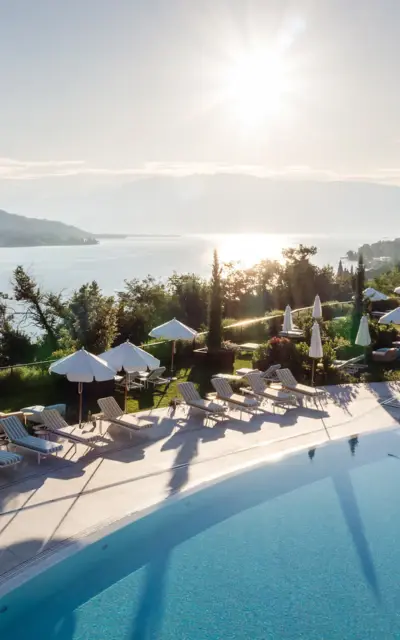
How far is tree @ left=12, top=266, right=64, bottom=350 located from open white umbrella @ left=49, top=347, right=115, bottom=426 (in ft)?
54.5

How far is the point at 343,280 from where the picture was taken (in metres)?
45.1

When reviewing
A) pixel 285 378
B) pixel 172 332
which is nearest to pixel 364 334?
pixel 285 378

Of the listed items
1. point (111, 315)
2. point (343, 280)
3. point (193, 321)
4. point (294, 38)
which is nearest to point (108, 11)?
point (294, 38)

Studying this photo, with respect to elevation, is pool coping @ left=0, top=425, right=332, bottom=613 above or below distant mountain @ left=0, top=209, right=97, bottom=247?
below

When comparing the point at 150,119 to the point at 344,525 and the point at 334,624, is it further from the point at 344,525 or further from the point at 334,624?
the point at 334,624

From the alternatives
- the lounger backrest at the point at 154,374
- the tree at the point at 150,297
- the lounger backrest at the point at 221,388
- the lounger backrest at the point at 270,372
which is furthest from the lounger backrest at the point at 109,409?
the tree at the point at 150,297

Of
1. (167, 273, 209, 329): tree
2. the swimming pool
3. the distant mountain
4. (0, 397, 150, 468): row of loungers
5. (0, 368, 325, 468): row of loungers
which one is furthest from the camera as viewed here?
the distant mountain

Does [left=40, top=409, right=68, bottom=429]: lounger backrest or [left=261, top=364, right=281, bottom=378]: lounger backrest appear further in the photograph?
[left=261, top=364, right=281, bottom=378]: lounger backrest

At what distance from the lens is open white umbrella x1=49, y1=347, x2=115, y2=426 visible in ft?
37.4

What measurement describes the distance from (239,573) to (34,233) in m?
140

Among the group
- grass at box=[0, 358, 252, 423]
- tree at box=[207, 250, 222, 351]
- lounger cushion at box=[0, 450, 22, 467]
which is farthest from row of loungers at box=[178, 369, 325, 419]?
lounger cushion at box=[0, 450, 22, 467]

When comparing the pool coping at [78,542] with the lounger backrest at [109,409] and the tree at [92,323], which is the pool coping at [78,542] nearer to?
the lounger backrest at [109,409]

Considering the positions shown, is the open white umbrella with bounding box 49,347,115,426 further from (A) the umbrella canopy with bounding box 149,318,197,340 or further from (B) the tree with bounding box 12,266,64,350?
(B) the tree with bounding box 12,266,64,350

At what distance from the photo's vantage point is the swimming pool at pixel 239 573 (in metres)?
6.68
